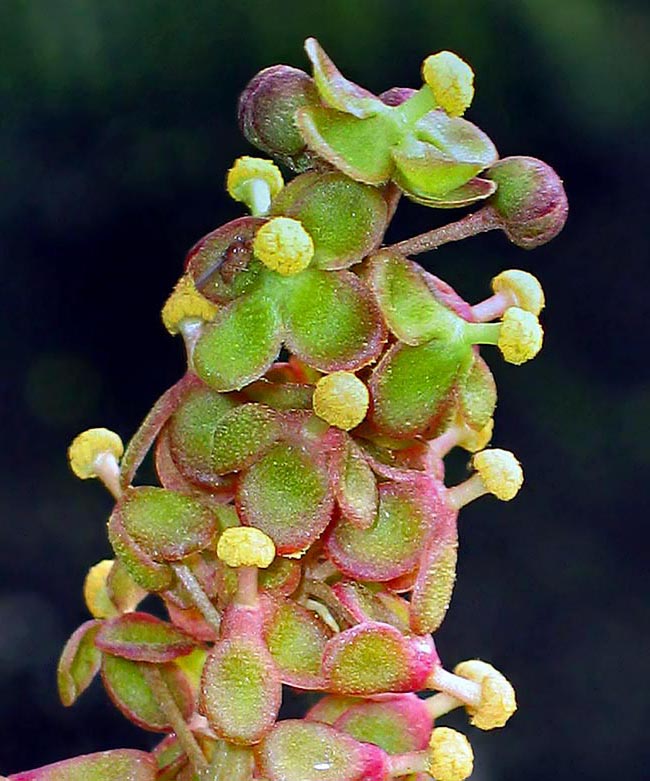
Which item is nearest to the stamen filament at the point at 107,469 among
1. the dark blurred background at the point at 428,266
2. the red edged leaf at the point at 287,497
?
the red edged leaf at the point at 287,497

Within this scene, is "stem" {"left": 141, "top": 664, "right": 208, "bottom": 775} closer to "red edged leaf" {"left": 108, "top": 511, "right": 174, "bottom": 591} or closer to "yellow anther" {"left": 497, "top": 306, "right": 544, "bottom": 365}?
"red edged leaf" {"left": 108, "top": 511, "right": 174, "bottom": 591}

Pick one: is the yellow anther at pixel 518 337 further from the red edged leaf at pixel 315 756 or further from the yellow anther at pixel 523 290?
the red edged leaf at pixel 315 756

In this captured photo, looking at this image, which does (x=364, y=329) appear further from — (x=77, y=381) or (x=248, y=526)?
(x=77, y=381)

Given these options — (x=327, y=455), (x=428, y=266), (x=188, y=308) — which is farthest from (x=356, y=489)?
(x=428, y=266)

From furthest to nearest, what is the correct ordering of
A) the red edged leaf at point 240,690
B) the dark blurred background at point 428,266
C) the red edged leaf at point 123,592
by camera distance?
1. the dark blurred background at point 428,266
2. the red edged leaf at point 123,592
3. the red edged leaf at point 240,690

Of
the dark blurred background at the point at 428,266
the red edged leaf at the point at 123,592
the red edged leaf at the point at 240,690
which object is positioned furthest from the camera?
the dark blurred background at the point at 428,266

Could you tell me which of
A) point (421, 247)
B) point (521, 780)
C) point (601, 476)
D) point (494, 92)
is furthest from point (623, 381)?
point (421, 247)
